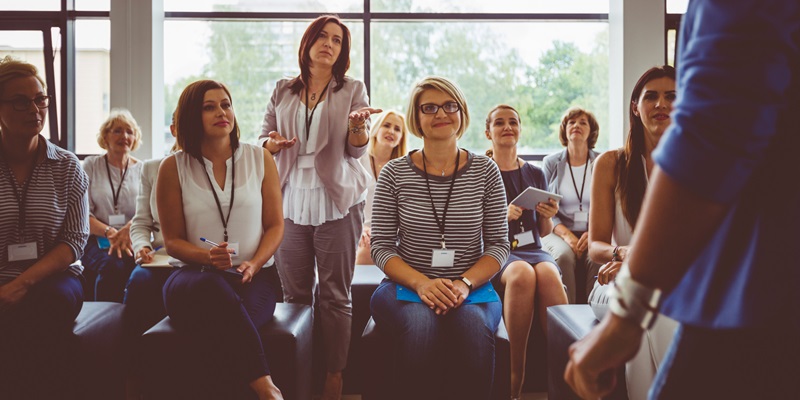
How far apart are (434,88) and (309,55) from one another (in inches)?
29.8

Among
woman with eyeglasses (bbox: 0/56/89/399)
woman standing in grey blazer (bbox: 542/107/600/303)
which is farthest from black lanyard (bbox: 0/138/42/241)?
woman standing in grey blazer (bbox: 542/107/600/303)

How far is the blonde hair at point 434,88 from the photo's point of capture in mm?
2486

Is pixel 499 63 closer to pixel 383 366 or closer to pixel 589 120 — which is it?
pixel 589 120

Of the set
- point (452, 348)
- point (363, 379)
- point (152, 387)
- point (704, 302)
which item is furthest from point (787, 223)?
point (152, 387)

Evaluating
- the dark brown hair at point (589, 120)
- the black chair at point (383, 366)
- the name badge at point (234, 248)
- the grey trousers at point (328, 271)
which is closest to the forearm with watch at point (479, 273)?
the black chair at point (383, 366)

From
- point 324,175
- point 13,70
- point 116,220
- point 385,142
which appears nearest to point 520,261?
point 324,175

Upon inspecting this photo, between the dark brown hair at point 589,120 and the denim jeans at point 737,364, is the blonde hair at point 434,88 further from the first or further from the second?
the dark brown hair at point 589,120

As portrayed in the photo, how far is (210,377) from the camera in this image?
7.23 feet

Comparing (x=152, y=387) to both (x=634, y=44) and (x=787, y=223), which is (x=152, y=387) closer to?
(x=787, y=223)

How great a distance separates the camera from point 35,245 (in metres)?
2.38

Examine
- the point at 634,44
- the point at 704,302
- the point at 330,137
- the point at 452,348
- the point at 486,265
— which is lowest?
the point at 452,348

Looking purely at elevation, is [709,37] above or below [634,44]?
below

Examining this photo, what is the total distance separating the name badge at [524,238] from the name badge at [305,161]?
4.23 ft

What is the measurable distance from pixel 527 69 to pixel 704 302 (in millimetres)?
5668
